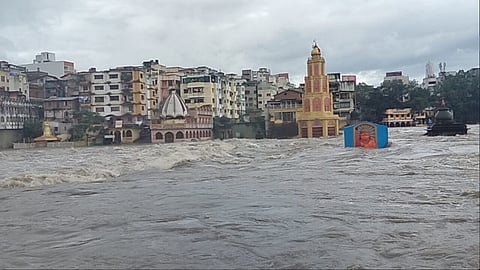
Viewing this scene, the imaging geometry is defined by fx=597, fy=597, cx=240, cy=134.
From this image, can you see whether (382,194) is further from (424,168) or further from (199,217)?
(424,168)

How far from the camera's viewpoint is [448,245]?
441 cm

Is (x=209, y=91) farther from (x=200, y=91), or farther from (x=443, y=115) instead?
(x=443, y=115)

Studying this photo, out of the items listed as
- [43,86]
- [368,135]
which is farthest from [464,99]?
[43,86]

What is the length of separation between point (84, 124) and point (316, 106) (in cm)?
1500

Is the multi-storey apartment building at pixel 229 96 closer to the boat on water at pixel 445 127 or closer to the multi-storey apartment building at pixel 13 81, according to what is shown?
the multi-storey apartment building at pixel 13 81

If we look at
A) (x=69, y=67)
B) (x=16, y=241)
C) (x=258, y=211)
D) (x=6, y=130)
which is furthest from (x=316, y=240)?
(x=69, y=67)

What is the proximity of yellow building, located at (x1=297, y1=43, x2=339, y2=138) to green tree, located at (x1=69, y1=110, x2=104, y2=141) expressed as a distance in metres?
13.3

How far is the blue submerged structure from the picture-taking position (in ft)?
67.4

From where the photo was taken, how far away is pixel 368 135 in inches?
816

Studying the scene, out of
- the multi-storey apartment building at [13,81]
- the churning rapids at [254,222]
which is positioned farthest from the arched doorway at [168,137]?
the churning rapids at [254,222]

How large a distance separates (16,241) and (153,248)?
1420mm

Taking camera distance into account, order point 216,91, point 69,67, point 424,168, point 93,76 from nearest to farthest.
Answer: point 424,168 → point 93,76 → point 216,91 → point 69,67

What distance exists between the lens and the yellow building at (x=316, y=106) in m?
37.0

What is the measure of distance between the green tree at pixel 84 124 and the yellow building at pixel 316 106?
13.3 metres
